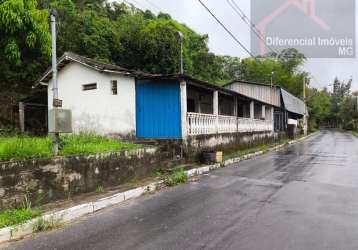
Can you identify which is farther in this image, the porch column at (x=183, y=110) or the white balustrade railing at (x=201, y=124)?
the white balustrade railing at (x=201, y=124)

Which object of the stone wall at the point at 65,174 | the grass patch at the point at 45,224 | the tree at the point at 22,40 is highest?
the tree at the point at 22,40

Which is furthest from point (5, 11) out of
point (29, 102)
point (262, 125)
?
point (262, 125)

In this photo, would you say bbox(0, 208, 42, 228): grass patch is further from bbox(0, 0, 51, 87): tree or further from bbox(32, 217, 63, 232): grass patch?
bbox(0, 0, 51, 87): tree

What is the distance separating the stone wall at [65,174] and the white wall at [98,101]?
4.42 metres

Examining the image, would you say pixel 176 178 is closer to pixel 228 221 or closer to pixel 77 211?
pixel 77 211

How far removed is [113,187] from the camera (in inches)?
360

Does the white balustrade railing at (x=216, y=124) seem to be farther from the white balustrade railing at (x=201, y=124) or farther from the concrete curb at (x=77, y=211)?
the concrete curb at (x=77, y=211)

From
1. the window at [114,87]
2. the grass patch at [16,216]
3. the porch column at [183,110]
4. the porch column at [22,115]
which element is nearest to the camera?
the grass patch at [16,216]

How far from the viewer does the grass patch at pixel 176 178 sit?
10391 mm

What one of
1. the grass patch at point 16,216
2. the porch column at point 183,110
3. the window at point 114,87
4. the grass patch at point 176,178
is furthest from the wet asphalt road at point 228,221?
the window at point 114,87

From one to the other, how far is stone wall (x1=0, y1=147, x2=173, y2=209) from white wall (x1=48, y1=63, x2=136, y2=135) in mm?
4415

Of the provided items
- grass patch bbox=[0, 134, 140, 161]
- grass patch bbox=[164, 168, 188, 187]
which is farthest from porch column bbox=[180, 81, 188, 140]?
grass patch bbox=[0, 134, 140, 161]

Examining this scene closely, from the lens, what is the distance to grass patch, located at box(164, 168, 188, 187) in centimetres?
1039

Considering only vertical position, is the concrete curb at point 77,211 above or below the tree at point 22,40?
below
